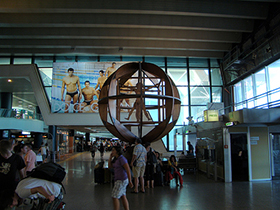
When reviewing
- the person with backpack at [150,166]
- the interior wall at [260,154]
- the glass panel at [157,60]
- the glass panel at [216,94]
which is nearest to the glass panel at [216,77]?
the glass panel at [216,94]

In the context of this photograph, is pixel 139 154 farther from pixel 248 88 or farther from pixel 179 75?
pixel 179 75

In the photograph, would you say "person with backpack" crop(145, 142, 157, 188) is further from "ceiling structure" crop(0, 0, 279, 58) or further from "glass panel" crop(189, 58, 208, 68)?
"glass panel" crop(189, 58, 208, 68)

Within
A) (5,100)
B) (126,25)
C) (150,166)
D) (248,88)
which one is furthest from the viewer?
(5,100)

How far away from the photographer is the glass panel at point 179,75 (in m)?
21.8

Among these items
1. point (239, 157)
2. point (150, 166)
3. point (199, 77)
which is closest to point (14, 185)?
point (150, 166)

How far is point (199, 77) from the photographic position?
862 inches

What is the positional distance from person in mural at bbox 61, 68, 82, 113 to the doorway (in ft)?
42.2

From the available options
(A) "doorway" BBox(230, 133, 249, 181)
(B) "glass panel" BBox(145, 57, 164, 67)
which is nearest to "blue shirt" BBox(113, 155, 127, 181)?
(A) "doorway" BBox(230, 133, 249, 181)

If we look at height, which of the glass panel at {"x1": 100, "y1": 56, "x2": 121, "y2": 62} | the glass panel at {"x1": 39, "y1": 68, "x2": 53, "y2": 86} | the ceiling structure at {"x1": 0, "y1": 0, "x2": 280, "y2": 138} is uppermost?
the ceiling structure at {"x1": 0, "y1": 0, "x2": 280, "y2": 138}

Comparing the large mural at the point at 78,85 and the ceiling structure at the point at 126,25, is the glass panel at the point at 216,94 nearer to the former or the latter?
the ceiling structure at the point at 126,25

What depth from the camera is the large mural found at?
1889 cm

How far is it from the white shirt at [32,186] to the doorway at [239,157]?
337 inches

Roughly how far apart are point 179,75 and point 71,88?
993 centimetres

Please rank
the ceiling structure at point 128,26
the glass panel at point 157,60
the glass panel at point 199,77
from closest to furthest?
the ceiling structure at point 128,26 < the glass panel at point 199,77 < the glass panel at point 157,60
